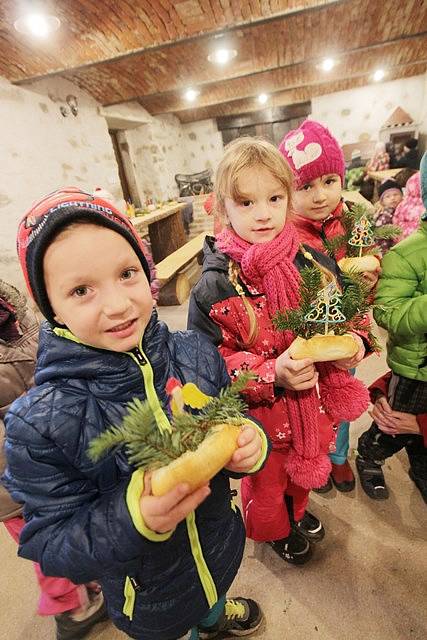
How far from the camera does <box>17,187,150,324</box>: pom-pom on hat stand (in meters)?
0.69

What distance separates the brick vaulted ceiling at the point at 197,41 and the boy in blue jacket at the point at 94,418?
387cm

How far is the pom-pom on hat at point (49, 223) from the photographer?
69 centimetres

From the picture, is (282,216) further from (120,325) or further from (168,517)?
(168,517)

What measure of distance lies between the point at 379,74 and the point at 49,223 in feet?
39.0

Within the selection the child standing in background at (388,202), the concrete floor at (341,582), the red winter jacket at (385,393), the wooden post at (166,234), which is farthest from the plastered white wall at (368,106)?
the concrete floor at (341,582)

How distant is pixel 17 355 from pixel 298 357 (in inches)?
43.2

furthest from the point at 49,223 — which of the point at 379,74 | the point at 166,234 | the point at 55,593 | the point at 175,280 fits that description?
the point at 379,74

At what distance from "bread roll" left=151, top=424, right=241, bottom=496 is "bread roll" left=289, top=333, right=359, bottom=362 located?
0.39 m

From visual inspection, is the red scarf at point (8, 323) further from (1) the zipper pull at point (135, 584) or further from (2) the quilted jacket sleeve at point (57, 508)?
(1) the zipper pull at point (135, 584)

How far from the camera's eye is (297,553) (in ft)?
5.19

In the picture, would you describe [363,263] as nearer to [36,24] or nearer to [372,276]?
[372,276]

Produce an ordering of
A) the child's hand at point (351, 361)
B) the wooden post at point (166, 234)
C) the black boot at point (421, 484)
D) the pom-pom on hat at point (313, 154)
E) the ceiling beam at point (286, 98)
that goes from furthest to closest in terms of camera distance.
→ the ceiling beam at point (286, 98) < the wooden post at point (166, 234) < the black boot at point (421, 484) < the pom-pom on hat at point (313, 154) < the child's hand at point (351, 361)

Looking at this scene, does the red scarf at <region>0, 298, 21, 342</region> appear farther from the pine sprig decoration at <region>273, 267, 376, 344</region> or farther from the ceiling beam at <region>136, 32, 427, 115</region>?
the ceiling beam at <region>136, 32, 427, 115</region>

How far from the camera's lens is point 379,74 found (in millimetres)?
9250
